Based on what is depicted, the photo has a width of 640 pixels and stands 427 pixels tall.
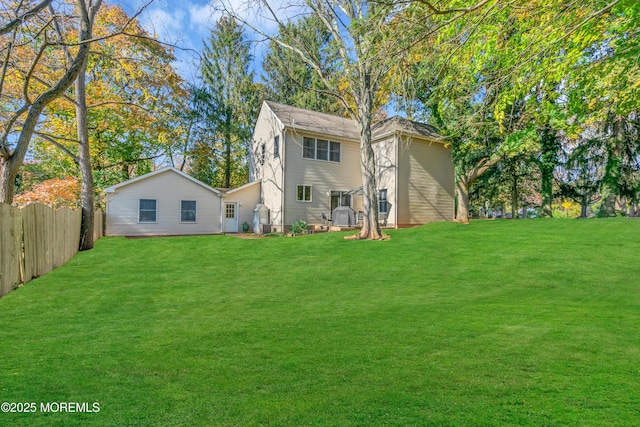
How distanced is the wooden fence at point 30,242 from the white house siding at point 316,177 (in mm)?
10124

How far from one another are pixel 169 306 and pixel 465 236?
10974mm

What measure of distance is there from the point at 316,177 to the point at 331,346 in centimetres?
1568

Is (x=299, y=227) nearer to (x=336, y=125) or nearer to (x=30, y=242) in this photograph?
(x=336, y=125)

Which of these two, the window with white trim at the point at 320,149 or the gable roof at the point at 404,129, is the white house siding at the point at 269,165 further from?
the gable roof at the point at 404,129

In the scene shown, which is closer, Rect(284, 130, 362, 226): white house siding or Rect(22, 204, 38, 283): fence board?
Rect(22, 204, 38, 283): fence board

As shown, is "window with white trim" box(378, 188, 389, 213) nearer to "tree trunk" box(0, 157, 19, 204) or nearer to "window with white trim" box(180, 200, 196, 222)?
"window with white trim" box(180, 200, 196, 222)

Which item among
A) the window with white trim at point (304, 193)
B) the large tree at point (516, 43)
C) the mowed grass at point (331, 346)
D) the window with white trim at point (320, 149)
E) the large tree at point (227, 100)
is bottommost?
the mowed grass at point (331, 346)

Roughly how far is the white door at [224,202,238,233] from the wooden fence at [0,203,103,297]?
9.97 m

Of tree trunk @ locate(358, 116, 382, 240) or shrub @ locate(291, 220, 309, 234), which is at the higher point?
tree trunk @ locate(358, 116, 382, 240)

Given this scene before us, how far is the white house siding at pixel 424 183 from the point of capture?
17969 mm

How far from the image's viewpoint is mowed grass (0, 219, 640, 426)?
230 centimetres

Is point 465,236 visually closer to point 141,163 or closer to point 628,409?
point 628,409

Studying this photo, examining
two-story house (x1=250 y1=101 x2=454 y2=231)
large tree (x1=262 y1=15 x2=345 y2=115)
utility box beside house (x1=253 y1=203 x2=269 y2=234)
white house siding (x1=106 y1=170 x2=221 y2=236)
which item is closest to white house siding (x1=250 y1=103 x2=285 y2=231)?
two-story house (x1=250 y1=101 x2=454 y2=231)

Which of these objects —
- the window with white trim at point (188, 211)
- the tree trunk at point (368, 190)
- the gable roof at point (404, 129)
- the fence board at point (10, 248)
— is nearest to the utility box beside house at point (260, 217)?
the window with white trim at point (188, 211)
